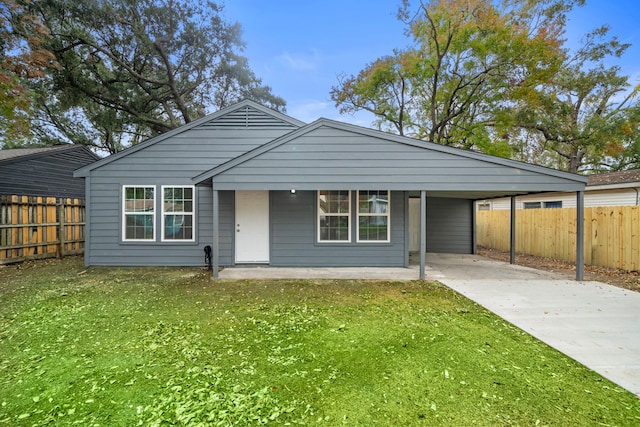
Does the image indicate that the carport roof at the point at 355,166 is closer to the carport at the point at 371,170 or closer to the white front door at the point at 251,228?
the carport at the point at 371,170

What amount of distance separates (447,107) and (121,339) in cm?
1613

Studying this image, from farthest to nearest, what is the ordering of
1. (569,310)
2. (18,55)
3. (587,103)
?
(587,103) → (18,55) → (569,310)

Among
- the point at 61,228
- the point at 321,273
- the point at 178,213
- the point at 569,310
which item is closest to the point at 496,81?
the point at 569,310

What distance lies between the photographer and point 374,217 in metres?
7.91

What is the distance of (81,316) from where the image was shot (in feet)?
14.2

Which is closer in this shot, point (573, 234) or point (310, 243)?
point (310, 243)

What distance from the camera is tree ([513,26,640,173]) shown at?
14.8 metres

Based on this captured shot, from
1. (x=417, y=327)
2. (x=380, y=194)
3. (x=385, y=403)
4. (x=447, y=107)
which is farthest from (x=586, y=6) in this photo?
(x=385, y=403)

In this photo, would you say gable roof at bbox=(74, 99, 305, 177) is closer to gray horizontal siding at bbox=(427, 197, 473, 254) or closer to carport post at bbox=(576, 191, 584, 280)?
gray horizontal siding at bbox=(427, 197, 473, 254)

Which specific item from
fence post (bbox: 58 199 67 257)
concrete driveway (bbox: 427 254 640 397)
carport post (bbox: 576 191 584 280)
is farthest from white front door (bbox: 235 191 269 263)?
carport post (bbox: 576 191 584 280)

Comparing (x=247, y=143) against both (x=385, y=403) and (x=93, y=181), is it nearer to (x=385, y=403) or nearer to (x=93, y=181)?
(x=93, y=181)

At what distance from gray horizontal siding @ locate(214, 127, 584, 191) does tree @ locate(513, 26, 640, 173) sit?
11.3m

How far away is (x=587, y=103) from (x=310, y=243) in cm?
2022

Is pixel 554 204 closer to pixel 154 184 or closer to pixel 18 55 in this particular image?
pixel 154 184
